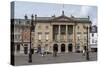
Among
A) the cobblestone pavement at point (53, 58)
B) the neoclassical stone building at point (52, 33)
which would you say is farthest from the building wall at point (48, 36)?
the cobblestone pavement at point (53, 58)

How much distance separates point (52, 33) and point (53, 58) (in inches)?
19.7

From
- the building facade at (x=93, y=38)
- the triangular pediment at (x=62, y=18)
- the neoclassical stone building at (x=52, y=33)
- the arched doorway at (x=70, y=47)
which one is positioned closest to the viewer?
the neoclassical stone building at (x=52, y=33)

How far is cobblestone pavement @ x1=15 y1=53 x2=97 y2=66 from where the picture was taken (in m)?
4.11

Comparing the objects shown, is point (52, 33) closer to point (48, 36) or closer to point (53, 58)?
point (48, 36)

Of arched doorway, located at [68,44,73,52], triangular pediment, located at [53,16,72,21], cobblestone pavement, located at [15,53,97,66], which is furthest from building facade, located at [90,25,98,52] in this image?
triangular pediment, located at [53,16,72,21]

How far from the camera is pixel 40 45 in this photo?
4.29 metres

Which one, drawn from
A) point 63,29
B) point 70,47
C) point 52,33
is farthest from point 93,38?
point 52,33

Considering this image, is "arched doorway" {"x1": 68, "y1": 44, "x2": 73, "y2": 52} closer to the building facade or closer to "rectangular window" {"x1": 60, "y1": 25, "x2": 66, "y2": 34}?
"rectangular window" {"x1": 60, "y1": 25, "x2": 66, "y2": 34}

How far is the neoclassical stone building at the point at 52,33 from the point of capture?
4109 mm

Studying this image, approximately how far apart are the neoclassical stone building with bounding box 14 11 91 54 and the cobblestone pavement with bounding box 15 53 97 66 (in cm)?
11

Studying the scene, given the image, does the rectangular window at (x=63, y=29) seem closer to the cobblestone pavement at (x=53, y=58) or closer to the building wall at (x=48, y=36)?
the building wall at (x=48, y=36)

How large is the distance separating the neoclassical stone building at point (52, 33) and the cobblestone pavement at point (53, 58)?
0.35 ft

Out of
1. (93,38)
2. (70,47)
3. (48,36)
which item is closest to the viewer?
(48,36)

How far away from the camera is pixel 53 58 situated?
438cm
